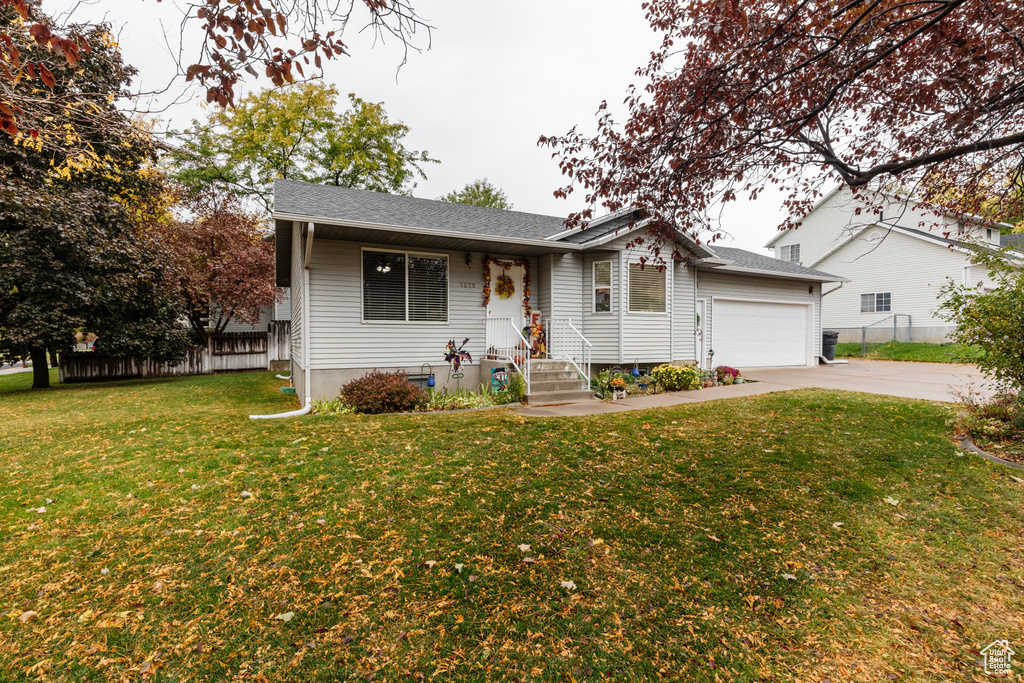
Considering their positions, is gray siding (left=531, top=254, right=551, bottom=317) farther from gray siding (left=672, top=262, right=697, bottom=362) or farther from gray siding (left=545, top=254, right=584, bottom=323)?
gray siding (left=672, top=262, right=697, bottom=362)

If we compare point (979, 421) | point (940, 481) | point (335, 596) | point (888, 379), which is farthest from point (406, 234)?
point (888, 379)

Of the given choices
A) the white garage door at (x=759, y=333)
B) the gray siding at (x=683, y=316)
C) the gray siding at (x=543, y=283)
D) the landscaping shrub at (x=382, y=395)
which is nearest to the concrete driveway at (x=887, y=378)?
the white garage door at (x=759, y=333)

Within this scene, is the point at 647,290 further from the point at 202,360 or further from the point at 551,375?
the point at 202,360

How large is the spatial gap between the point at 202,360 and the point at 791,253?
30.1 meters

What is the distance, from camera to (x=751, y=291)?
14273 mm

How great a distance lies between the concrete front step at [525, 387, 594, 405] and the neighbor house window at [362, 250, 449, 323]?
107 inches

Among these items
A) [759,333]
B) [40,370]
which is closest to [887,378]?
[759,333]

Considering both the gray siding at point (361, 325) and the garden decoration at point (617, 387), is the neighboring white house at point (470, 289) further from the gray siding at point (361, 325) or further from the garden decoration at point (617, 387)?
the garden decoration at point (617, 387)

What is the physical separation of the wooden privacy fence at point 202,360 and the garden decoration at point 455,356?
35.1ft

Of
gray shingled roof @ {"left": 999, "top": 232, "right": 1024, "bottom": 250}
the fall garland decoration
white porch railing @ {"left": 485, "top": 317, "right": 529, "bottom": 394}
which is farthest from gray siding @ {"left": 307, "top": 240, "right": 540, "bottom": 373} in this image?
gray shingled roof @ {"left": 999, "top": 232, "right": 1024, "bottom": 250}

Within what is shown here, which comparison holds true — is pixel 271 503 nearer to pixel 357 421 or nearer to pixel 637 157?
pixel 357 421

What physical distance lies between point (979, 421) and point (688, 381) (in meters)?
4.98

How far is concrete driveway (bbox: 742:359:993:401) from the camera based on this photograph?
9422 mm

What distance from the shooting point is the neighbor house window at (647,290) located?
36.5 ft
